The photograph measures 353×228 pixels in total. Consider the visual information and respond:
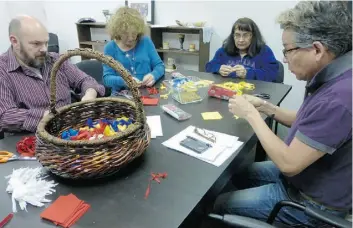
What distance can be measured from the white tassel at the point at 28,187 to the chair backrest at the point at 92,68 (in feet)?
5.08

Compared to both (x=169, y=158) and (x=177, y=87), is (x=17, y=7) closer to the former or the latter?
(x=177, y=87)

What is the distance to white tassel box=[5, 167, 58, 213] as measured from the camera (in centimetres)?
81

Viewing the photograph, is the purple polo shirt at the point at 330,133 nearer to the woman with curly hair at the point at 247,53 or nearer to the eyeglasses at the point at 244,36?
the woman with curly hair at the point at 247,53

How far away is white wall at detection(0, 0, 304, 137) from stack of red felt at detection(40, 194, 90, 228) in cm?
275

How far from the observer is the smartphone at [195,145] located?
1.07 m

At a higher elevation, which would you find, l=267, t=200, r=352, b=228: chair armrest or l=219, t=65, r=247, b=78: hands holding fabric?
l=219, t=65, r=247, b=78: hands holding fabric

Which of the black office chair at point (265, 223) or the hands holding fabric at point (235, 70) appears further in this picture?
the hands holding fabric at point (235, 70)

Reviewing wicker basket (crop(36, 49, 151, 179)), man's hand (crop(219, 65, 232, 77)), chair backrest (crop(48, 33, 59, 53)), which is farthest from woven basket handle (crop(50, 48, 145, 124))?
chair backrest (crop(48, 33, 59, 53))

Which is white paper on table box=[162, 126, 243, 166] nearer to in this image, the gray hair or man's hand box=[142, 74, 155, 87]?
the gray hair

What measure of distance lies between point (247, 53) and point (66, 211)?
2071mm

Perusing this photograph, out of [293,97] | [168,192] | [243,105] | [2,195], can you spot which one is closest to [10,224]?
[2,195]

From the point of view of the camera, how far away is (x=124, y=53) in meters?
2.20

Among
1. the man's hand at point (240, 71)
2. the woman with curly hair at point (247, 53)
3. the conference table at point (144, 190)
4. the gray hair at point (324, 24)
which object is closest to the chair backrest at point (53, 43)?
the woman with curly hair at point (247, 53)

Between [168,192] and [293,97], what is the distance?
292 centimetres
